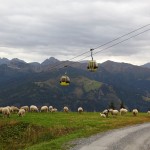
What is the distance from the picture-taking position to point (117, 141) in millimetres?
35969

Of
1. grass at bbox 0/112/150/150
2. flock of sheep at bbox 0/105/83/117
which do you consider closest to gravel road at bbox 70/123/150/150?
grass at bbox 0/112/150/150

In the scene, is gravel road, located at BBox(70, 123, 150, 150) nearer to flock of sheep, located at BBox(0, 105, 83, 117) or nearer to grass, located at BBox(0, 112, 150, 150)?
grass, located at BBox(0, 112, 150, 150)

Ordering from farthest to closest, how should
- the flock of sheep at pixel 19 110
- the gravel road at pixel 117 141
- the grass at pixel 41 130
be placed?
the flock of sheep at pixel 19 110, the grass at pixel 41 130, the gravel road at pixel 117 141

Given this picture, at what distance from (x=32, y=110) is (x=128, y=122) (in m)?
23.2

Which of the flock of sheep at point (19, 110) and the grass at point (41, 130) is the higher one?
the flock of sheep at point (19, 110)

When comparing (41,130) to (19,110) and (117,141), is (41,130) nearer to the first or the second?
(117,141)

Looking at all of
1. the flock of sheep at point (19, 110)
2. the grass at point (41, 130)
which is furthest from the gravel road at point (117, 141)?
the flock of sheep at point (19, 110)

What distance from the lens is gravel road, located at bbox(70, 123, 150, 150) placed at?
32.5m

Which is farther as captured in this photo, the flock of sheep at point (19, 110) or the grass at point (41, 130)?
the flock of sheep at point (19, 110)

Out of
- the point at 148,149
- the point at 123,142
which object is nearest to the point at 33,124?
the point at 123,142

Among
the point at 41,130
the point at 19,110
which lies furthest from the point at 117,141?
the point at 19,110

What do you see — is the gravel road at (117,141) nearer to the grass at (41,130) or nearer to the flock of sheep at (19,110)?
the grass at (41,130)

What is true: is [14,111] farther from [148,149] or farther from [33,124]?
[148,149]

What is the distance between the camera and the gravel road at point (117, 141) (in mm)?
32469
